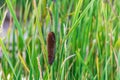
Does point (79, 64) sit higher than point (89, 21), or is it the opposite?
point (89, 21)

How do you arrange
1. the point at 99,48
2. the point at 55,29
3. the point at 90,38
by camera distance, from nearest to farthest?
the point at 55,29, the point at 99,48, the point at 90,38

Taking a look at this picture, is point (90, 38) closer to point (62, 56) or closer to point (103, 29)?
point (103, 29)

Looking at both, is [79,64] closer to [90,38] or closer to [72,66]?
[72,66]

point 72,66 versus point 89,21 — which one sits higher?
point 89,21

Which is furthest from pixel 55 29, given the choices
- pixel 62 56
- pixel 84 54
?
pixel 84 54

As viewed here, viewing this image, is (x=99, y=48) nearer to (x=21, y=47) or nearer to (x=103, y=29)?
(x=103, y=29)

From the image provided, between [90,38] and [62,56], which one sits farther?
[90,38]

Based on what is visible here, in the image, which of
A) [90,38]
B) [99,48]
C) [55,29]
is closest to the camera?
[55,29]

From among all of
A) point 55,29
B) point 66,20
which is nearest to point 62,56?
point 55,29
